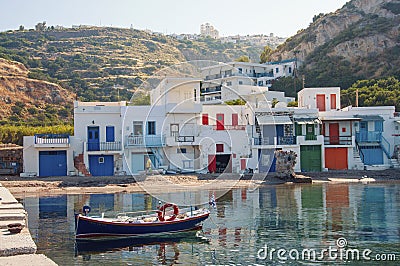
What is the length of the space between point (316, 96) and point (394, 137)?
7792 mm

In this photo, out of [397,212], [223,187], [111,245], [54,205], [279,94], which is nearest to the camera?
[111,245]

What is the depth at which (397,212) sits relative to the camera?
29.1m

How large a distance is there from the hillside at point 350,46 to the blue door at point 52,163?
160 ft

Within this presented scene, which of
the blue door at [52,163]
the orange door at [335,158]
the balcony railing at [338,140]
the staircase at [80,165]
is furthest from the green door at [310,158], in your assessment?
the blue door at [52,163]

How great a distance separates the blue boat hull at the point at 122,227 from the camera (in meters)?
23.3

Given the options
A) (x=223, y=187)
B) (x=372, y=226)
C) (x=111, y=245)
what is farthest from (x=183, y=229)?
(x=223, y=187)

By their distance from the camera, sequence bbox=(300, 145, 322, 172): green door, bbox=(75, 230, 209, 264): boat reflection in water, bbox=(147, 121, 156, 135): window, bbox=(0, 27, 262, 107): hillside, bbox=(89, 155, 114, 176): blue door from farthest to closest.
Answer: bbox=(0, 27, 262, 107): hillside
bbox=(300, 145, 322, 172): green door
bbox=(147, 121, 156, 135): window
bbox=(89, 155, 114, 176): blue door
bbox=(75, 230, 209, 264): boat reflection in water

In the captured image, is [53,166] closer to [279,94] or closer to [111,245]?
[111,245]

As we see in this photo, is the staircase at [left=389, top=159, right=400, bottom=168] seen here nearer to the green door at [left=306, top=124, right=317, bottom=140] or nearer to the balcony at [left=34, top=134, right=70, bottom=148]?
the green door at [left=306, top=124, right=317, bottom=140]

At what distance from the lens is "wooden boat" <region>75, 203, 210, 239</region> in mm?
23312

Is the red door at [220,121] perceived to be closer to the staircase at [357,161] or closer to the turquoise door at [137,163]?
the turquoise door at [137,163]

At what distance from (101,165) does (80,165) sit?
65.4 inches

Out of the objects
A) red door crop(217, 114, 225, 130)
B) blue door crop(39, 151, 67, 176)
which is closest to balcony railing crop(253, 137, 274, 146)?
red door crop(217, 114, 225, 130)

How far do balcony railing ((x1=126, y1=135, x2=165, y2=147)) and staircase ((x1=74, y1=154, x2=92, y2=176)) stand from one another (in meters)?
3.84
